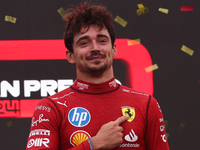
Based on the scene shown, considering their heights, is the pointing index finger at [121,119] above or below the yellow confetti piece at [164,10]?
below

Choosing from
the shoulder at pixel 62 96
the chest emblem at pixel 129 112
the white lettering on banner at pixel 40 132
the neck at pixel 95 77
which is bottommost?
the white lettering on banner at pixel 40 132

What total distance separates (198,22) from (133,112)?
4.97ft

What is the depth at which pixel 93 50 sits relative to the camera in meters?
1.22

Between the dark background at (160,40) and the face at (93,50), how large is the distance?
3.20 feet

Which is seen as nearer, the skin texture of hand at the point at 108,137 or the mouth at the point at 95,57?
the skin texture of hand at the point at 108,137

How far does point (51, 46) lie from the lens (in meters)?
2.26

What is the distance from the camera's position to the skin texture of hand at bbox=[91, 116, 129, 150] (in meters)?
1.06

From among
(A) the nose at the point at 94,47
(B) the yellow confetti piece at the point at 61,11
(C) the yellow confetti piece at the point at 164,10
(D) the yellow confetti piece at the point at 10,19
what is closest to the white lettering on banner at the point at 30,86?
(D) the yellow confetti piece at the point at 10,19

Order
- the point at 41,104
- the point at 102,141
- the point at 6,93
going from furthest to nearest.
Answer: the point at 6,93 < the point at 41,104 < the point at 102,141

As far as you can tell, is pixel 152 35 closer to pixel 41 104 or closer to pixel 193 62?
pixel 193 62

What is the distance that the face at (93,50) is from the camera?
123cm

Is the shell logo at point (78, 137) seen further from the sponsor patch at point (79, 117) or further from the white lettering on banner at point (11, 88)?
the white lettering on banner at point (11, 88)

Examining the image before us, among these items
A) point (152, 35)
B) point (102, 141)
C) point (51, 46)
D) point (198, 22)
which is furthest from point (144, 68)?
point (102, 141)

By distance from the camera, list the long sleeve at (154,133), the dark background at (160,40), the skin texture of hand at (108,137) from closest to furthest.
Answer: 1. the skin texture of hand at (108,137)
2. the long sleeve at (154,133)
3. the dark background at (160,40)
